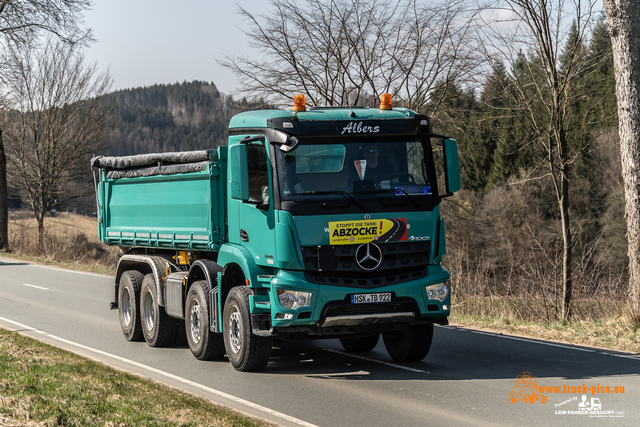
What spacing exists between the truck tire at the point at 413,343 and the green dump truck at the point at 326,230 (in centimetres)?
1

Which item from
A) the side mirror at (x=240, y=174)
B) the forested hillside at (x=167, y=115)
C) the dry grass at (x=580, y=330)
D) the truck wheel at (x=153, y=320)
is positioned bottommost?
the dry grass at (x=580, y=330)

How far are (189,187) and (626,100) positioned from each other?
7.50 metres

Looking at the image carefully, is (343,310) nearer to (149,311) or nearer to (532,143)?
(149,311)

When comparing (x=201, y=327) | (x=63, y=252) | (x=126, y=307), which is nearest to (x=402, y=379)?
(x=201, y=327)

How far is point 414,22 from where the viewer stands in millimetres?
19266

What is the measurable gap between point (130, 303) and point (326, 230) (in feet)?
16.2

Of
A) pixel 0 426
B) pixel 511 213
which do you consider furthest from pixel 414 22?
pixel 511 213

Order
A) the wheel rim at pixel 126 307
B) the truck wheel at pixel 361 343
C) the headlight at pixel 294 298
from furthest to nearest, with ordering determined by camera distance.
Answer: the wheel rim at pixel 126 307, the truck wheel at pixel 361 343, the headlight at pixel 294 298

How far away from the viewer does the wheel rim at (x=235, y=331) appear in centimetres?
827

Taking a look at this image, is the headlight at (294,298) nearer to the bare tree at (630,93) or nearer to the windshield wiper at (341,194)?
the windshield wiper at (341,194)

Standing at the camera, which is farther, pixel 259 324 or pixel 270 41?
pixel 270 41

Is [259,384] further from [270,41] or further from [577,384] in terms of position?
[270,41]

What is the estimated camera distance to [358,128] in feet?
26.4

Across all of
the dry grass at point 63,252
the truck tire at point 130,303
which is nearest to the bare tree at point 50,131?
the dry grass at point 63,252
